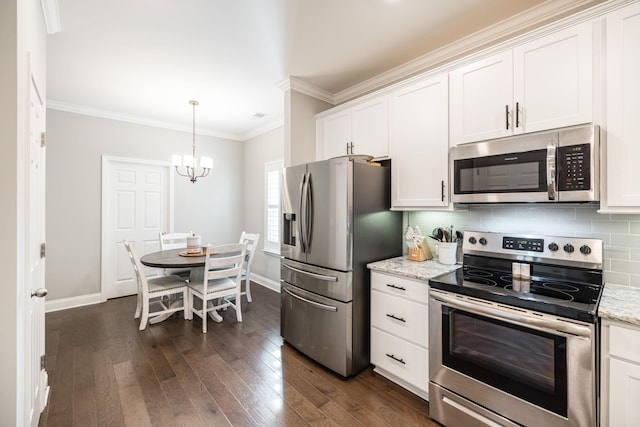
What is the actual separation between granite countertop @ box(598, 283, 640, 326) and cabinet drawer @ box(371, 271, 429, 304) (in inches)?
35.3

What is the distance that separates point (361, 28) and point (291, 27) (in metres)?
0.56

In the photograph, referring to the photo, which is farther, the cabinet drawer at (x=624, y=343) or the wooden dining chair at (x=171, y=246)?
the wooden dining chair at (x=171, y=246)

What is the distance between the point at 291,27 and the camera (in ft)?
7.61

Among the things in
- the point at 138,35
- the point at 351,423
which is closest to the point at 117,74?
the point at 138,35

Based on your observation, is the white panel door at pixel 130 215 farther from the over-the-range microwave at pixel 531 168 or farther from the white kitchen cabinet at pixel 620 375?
the white kitchen cabinet at pixel 620 375

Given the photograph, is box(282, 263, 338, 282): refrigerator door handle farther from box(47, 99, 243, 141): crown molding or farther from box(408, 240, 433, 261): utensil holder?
box(47, 99, 243, 141): crown molding

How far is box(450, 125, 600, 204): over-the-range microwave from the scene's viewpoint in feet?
5.30

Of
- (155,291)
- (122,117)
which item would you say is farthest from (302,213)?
(122,117)

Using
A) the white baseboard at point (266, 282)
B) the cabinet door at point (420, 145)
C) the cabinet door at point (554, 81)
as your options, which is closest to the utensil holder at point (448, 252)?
the cabinet door at point (420, 145)

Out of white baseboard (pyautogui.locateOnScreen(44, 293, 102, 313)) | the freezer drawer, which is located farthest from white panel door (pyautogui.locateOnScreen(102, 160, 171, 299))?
the freezer drawer

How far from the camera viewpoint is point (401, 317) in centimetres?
219

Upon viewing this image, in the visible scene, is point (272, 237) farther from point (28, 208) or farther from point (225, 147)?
point (28, 208)

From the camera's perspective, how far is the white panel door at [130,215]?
4336 mm

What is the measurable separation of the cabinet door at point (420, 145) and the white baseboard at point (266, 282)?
115 inches
